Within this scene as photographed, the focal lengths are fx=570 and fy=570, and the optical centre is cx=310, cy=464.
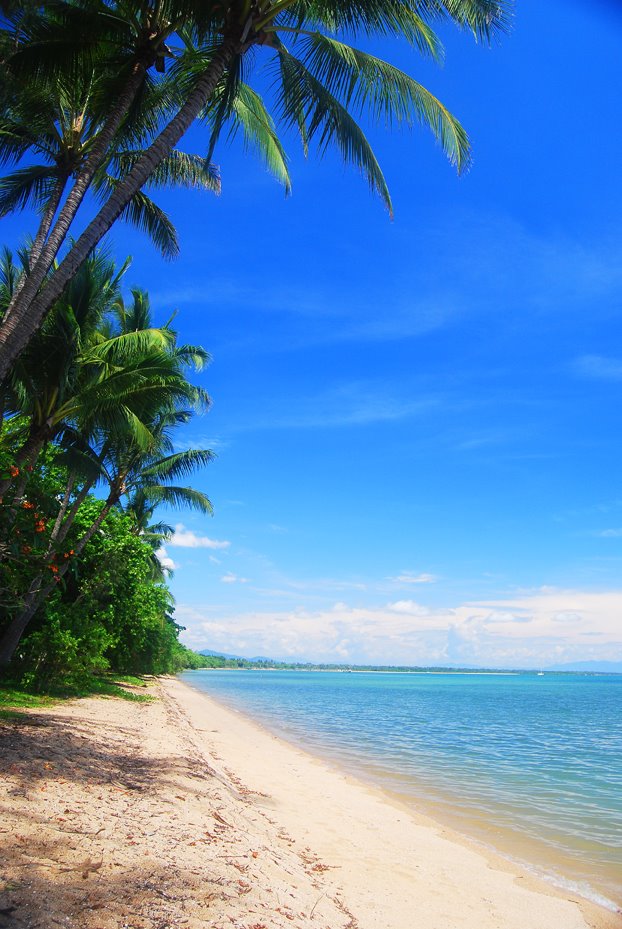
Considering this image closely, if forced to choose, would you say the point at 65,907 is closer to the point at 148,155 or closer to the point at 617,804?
the point at 148,155

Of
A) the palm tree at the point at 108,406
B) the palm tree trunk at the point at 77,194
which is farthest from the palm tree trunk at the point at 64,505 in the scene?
the palm tree trunk at the point at 77,194

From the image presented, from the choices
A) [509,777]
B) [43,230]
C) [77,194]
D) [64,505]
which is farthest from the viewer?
[64,505]

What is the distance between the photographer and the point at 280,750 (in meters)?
15.2

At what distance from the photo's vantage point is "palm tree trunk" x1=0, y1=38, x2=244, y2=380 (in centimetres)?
616

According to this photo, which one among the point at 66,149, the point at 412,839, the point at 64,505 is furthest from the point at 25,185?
the point at 412,839

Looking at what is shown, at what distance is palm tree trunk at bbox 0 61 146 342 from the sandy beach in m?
5.45

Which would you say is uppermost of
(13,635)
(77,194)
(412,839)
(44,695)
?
(77,194)

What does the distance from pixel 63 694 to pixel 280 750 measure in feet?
18.9

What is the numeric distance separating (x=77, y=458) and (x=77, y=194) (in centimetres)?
687

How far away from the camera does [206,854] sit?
4.45 meters

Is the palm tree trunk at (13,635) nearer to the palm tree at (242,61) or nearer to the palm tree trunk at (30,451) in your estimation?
the palm tree trunk at (30,451)

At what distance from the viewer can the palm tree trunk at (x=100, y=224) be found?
616 cm

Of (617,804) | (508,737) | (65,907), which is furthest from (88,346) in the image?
(508,737)

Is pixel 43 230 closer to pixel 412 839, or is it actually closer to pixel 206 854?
pixel 206 854
